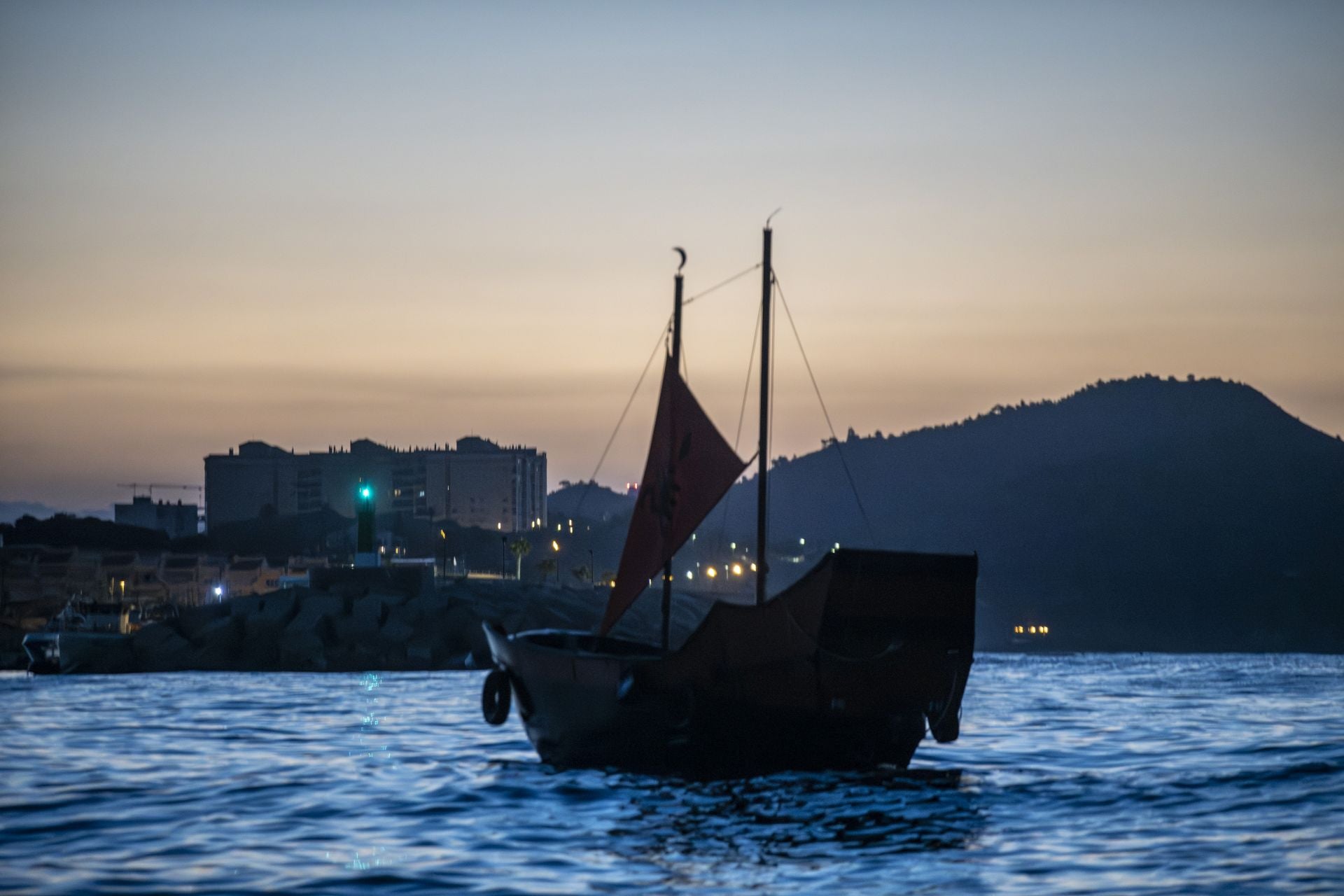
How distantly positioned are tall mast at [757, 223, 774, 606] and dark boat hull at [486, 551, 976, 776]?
16.9 ft

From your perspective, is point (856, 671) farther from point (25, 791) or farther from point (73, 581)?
point (73, 581)

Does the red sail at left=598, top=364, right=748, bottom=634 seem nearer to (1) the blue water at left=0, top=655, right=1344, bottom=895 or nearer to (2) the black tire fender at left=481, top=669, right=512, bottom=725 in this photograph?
(2) the black tire fender at left=481, top=669, right=512, bottom=725

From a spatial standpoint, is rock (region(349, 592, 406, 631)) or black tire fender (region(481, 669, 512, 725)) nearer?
black tire fender (region(481, 669, 512, 725))

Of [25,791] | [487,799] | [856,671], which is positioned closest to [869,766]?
[856,671]

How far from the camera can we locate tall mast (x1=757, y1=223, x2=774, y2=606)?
108 feet

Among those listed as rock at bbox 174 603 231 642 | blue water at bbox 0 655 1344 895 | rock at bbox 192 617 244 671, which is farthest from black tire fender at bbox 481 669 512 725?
rock at bbox 174 603 231 642

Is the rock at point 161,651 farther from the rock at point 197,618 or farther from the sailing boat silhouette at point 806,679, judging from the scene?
the sailing boat silhouette at point 806,679

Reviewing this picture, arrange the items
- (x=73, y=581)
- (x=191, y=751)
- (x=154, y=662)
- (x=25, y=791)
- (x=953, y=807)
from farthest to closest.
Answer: (x=73, y=581)
(x=154, y=662)
(x=191, y=751)
(x=25, y=791)
(x=953, y=807)

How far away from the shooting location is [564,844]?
21547 millimetres

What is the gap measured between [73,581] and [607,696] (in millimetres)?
144311

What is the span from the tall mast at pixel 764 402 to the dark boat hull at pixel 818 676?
516 cm

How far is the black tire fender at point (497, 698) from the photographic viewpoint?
33.1 meters

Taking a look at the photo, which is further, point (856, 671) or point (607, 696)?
point (607, 696)

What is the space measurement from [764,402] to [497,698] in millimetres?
9287
